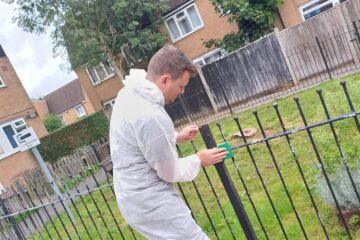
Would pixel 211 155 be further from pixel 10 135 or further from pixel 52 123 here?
pixel 52 123

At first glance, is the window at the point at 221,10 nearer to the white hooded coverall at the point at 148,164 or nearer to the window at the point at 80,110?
the white hooded coverall at the point at 148,164

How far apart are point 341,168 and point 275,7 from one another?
47.4ft

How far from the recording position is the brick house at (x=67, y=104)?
46906 millimetres

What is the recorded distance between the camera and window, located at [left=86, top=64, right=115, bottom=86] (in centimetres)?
2413

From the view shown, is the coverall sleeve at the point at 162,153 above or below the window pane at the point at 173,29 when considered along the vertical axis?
below

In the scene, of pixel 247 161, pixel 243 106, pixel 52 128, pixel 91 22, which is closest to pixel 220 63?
pixel 243 106

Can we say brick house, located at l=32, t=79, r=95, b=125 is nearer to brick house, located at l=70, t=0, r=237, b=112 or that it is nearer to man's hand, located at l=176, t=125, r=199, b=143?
brick house, located at l=70, t=0, r=237, b=112

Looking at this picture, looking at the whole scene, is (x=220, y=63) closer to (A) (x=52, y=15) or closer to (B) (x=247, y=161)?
(B) (x=247, y=161)

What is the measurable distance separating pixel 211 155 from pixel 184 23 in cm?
1918

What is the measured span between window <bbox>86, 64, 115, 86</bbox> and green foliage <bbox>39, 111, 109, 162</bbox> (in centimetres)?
521

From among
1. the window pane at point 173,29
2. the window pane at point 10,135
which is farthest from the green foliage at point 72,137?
the window pane at point 173,29

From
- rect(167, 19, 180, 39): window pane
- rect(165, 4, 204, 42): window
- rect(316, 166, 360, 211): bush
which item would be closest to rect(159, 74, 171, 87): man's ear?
rect(316, 166, 360, 211): bush

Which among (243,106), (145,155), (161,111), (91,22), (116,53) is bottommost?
(243,106)

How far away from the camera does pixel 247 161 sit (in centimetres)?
662
